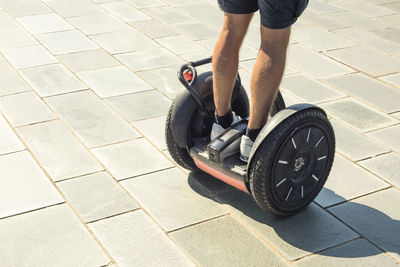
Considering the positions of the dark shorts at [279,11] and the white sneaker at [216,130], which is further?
the white sneaker at [216,130]

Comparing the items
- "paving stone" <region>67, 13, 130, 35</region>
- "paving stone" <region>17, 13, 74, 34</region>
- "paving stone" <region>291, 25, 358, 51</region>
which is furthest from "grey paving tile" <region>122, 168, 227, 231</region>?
"paving stone" <region>17, 13, 74, 34</region>

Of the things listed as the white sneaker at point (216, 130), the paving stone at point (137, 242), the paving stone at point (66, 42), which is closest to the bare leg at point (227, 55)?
the white sneaker at point (216, 130)

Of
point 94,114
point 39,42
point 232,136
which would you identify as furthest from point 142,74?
point 232,136

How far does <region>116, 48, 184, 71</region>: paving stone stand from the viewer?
5.73m

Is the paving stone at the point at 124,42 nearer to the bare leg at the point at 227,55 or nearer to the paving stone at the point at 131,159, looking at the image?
the paving stone at the point at 131,159

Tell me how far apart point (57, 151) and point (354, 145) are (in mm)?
2063

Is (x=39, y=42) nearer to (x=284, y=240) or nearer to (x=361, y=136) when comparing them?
(x=361, y=136)

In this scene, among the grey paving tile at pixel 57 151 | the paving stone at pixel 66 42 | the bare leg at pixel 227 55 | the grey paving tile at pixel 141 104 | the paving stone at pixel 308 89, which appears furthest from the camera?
the paving stone at pixel 66 42

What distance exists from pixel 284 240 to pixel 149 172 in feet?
3.48

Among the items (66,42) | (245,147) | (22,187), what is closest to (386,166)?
(245,147)

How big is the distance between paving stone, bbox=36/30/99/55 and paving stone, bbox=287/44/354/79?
195 cm

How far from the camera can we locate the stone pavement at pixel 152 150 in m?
3.31

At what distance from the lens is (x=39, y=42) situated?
6.20m

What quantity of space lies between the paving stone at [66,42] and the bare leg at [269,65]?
3.11 m
